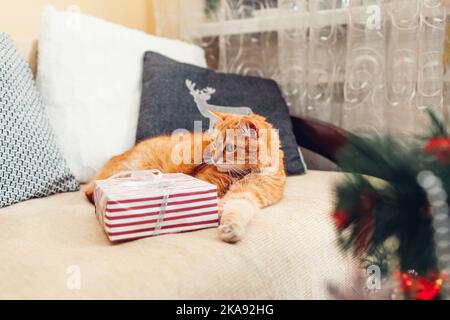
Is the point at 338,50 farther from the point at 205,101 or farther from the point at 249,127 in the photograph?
the point at 249,127

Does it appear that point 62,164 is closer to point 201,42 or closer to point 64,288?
point 64,288

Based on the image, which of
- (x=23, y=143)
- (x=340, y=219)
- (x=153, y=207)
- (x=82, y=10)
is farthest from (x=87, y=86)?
(x=340, y=219)

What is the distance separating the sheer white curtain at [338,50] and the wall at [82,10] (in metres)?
0.14

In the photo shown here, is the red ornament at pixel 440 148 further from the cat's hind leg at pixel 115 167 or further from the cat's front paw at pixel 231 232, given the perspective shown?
the cat's hind leg at pixel 115 167

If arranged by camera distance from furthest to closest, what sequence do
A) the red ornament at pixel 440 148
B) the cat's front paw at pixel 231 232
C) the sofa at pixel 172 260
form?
the cat's front paw at pixel 231 232
the sofa at pixel 172 260
the red ornament at pixel 440 148

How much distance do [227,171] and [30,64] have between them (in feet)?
2.55

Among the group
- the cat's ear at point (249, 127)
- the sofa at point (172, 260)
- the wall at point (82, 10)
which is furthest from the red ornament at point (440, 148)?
the wall at point (82, 10)

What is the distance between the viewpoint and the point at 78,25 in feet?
4.39

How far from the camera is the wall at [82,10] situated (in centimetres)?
145

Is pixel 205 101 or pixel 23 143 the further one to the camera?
pixel 205 101

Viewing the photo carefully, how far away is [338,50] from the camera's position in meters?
1.54

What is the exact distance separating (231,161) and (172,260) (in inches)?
13.6

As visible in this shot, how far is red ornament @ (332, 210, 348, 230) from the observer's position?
0.49 metres

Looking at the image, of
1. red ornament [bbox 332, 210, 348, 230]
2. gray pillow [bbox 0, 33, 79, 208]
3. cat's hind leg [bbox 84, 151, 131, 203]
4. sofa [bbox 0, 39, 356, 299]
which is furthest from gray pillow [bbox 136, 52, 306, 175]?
red ornament [bbox 332, 210, 348, 230]
